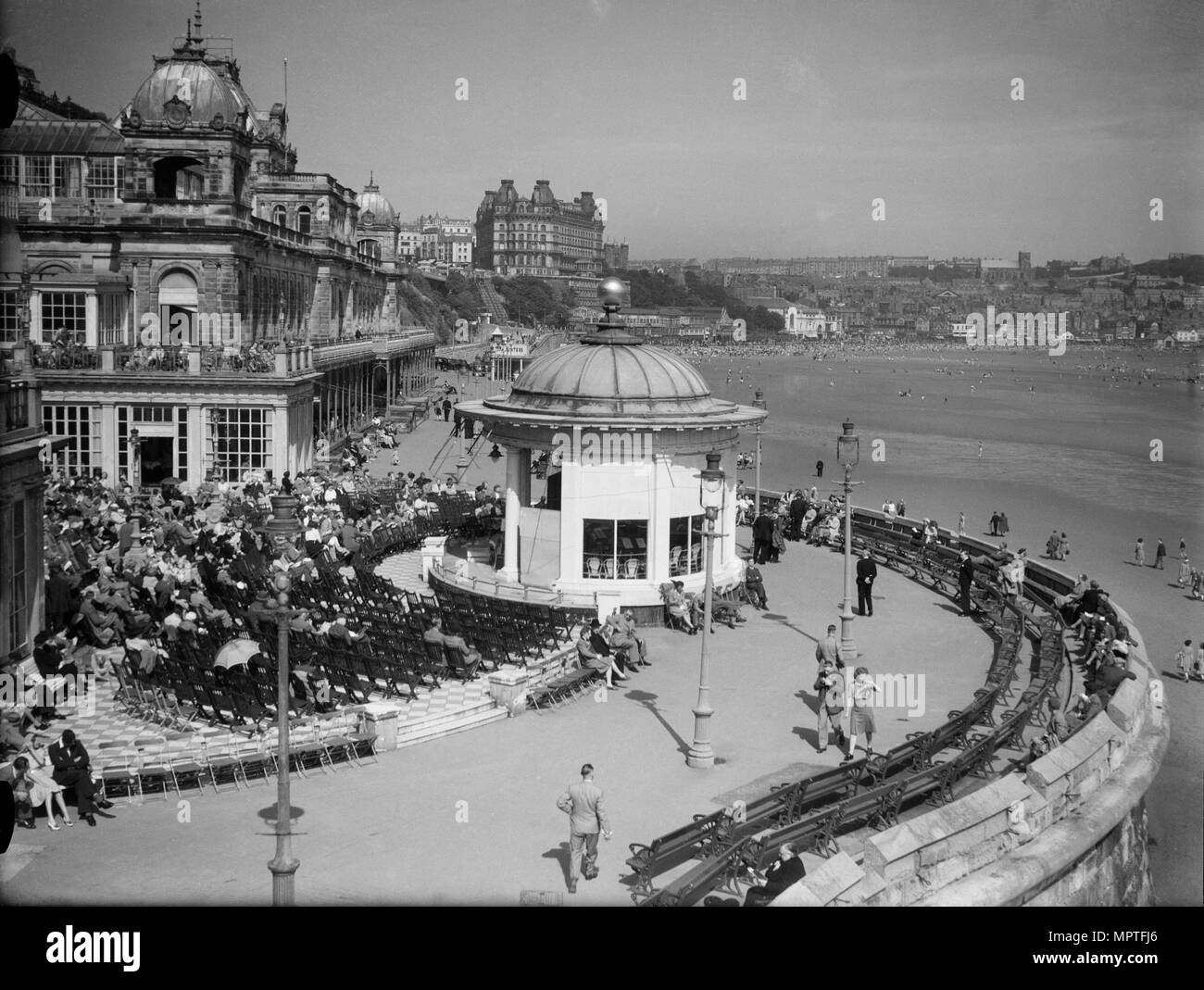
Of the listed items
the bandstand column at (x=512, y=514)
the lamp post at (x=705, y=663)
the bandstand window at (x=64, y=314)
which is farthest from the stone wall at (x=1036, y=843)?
the bandstand window at (x=64, y=314)

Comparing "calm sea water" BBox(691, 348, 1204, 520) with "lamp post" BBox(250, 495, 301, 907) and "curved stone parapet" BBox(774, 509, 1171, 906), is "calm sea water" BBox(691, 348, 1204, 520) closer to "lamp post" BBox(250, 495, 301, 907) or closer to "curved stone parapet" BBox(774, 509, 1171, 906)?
"curved stone parapet" BBox(774, 509, 1171, 906)

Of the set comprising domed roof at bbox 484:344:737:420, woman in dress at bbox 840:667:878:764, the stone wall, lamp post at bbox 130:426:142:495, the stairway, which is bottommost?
the stone wall

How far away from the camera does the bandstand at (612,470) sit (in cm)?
2208

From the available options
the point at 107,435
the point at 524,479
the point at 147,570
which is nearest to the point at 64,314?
the point at 107,435

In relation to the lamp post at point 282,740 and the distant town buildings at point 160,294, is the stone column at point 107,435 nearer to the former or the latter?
the distant town buildings at point 160,294

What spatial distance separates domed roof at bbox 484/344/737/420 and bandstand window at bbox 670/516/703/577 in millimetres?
1857

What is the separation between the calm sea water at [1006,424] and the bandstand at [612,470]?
31.5 metres

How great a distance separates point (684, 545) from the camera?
22.9 metres

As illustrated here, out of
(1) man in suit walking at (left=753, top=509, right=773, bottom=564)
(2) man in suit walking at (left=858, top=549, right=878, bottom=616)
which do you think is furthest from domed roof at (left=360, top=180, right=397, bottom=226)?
(2) man in suit walking at (left=858, top=549, right=878, bottom=616)

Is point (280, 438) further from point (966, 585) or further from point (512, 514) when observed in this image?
point (966, 585)

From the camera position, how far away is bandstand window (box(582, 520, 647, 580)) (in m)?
22.3

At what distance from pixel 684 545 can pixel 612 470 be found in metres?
2.01

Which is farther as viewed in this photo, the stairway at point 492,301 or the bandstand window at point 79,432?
the stairway at point 492,301
